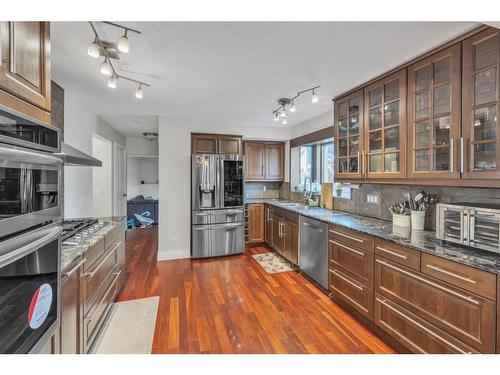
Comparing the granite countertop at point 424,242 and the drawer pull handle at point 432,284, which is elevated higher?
the granite countertop at point 424,242

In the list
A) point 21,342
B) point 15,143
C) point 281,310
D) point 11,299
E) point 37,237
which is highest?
point 15,143

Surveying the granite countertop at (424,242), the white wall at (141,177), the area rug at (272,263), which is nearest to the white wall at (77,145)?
the area rug at (272,263)

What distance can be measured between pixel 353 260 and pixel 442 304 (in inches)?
32.4

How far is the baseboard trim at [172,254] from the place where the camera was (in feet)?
13.0

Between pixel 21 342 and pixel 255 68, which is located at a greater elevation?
pixel 255 68

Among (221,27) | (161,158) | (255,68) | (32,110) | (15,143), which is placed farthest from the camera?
(161,158)

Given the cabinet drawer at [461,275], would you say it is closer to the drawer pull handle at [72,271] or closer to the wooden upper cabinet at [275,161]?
the drawer pull handle at [72,271]

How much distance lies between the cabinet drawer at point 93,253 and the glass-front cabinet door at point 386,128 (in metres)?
2.68

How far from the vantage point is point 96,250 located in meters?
1.88

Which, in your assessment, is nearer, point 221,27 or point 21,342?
point 21,342

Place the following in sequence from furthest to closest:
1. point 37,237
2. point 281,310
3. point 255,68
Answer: point 281,310 → point 255,68 → point 37,237
